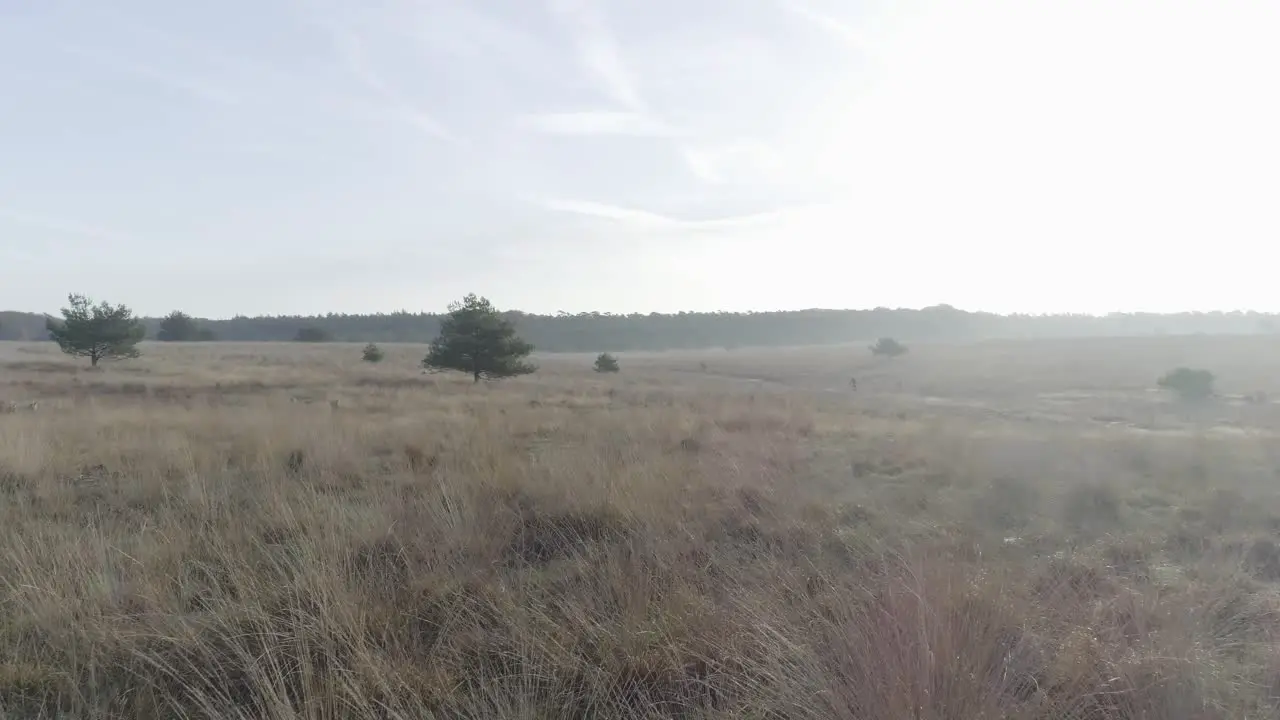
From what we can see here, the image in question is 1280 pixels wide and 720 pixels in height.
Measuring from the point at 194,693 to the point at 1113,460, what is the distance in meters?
10.8

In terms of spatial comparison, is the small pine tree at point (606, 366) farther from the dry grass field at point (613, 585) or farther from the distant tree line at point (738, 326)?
the distant tree line at point (738, 326)

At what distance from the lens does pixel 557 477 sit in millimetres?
6328

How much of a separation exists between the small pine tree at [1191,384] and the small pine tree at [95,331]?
4989 centimetres

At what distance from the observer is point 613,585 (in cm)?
377

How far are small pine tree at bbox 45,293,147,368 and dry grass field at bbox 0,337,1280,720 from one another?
32255 millimetres

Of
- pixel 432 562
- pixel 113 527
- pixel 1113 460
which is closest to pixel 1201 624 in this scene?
pixel 432 562

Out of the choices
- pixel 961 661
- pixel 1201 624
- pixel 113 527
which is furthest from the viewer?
pixel 113 527

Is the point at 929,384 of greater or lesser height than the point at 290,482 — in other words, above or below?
below

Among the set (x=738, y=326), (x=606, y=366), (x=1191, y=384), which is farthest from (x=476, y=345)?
(x=738, y=326)

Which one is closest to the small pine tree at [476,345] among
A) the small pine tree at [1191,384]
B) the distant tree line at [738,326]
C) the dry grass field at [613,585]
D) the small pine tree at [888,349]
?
the dry grass field at [613,585]

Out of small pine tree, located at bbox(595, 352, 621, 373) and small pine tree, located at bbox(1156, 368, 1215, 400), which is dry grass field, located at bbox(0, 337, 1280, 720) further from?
small pine tree, located at bbox(595, 352, 621, 373)

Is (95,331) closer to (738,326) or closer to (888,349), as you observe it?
(888,349)

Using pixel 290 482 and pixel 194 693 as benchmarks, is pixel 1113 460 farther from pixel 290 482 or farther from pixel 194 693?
pixel 194 693

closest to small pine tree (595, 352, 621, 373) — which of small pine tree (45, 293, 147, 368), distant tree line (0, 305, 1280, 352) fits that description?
small pine tree (45, 293, 147, 368)
